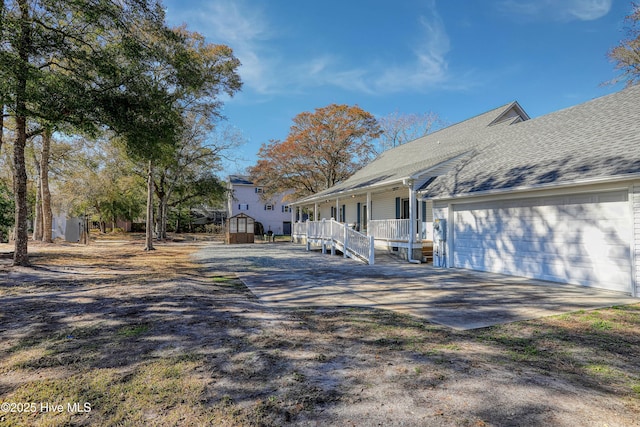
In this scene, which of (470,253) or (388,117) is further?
(388,117)

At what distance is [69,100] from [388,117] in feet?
101

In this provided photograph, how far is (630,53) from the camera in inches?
637

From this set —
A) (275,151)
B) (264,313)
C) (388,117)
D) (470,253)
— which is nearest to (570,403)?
(264,313)

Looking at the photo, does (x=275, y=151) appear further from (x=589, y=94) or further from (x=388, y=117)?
(x=589, y=94)

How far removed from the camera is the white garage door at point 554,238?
7035 mm

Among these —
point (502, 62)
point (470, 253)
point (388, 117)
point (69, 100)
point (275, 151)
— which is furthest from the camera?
point (388, 117)

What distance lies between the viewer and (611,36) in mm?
16594

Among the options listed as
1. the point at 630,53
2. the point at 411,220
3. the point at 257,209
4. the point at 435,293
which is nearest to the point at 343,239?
the point at 411,220

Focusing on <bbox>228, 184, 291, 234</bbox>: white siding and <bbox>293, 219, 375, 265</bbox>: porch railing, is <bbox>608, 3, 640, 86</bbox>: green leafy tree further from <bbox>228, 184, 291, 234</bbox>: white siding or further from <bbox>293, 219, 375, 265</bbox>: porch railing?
<bbox>228, 184, 291, 234</bbox>: white siding

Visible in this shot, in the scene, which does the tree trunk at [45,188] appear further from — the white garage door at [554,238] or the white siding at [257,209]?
the white siding at [257,209]

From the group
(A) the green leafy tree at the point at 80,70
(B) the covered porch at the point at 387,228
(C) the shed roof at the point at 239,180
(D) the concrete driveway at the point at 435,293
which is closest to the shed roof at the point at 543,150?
(B) the covered porch at the point at 387,228

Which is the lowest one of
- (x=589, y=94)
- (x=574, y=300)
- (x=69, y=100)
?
(x=574, y=300)

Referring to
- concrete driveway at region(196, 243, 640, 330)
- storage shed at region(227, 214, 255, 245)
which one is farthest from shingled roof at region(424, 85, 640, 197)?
storage shed at region(227, 214, 255, 245)

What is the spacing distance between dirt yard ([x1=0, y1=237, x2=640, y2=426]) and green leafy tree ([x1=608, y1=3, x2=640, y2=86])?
16501 millimetres
